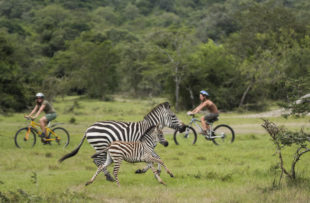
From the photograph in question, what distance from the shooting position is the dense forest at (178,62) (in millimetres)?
37250

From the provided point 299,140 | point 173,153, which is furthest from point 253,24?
point 299,140

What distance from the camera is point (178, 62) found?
127ft

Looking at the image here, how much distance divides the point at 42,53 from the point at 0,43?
47.8 meters

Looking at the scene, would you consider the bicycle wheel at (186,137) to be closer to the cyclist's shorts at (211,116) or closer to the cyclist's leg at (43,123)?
the cyclist's shorts at (211,116)

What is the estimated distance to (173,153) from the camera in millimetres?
14789

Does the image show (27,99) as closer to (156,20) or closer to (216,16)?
(216,16)

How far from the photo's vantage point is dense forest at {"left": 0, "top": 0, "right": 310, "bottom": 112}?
37.2 metres

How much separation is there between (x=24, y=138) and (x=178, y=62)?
24.0 m

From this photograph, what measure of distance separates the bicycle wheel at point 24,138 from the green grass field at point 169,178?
31cm

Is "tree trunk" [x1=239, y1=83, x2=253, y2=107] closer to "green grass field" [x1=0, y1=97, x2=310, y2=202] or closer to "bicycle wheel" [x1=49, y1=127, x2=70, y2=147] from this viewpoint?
"green grass field" [x1=0, y1=97, x2=310, y2=202]

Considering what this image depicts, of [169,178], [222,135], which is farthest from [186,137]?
[169,178]

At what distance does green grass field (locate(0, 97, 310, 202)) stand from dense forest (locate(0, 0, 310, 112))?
2242 millimetres

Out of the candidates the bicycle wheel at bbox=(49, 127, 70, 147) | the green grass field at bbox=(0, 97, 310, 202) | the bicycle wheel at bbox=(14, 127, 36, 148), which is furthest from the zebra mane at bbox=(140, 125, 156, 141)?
the bicycle wheel at bbox=(14, 127, 36, 148)

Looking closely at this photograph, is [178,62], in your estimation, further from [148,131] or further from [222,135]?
[148,131]
